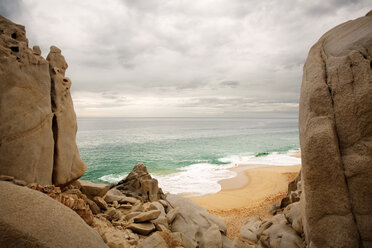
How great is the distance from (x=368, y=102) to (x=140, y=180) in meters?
8.37

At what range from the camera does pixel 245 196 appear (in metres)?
16.9

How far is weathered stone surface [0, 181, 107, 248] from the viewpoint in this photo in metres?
3.13

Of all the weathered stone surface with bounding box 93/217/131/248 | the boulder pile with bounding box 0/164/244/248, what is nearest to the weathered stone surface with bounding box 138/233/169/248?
the boulder pile with bounding box 0/164/244/248

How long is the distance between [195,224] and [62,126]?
5598 millimetres

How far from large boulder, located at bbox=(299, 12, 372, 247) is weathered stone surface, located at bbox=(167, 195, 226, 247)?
123 inches

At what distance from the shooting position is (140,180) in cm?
948

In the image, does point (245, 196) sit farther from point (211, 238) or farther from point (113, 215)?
point (113, 215)

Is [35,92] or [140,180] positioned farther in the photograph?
[140,180]

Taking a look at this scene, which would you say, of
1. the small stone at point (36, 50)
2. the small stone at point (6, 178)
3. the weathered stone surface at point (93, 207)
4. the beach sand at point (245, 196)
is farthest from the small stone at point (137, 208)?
the small stone at point (36, 50)

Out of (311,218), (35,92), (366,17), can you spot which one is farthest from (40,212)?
(366,17)

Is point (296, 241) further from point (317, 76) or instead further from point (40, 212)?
point (40, 212)

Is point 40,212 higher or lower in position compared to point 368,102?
lower

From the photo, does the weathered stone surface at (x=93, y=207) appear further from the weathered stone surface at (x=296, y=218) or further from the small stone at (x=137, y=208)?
the weathered stone surface at (x=296, y=218)

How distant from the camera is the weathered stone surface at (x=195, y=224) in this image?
6984 millimetres
